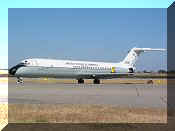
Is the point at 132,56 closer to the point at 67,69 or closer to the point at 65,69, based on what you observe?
the point at 67,69

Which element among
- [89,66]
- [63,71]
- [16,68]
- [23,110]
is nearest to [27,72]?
[16,68]

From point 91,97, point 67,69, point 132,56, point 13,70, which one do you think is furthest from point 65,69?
point 91,97

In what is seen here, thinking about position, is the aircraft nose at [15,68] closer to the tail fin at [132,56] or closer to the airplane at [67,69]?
the airplane at [67,69]

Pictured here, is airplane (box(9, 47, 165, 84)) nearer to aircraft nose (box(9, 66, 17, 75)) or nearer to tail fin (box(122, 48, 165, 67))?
aircraft nose (box(9, 66, 17, 75))

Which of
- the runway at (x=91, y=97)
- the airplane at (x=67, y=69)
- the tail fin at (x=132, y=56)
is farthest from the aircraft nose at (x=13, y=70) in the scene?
the runway at (x=91, y=97)

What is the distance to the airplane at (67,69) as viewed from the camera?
3997 cm

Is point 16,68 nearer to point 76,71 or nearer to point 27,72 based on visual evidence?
point 27,72

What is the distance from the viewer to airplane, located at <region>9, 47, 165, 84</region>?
131 ft

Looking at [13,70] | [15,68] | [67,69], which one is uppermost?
[15,68]

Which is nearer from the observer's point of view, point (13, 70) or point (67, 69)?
point (13, 70)

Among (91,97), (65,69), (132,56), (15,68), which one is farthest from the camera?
(132,56)

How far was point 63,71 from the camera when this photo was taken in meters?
41.7

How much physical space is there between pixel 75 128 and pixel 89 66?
36.4 metres

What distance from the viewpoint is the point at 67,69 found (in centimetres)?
4194
